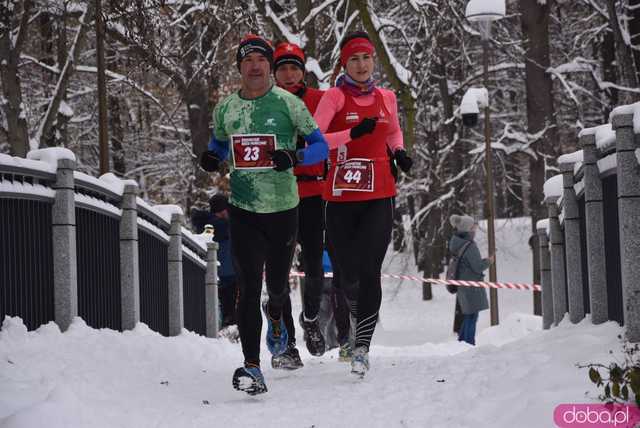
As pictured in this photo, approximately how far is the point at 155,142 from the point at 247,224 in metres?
24.6

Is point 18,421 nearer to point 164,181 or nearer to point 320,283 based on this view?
point 320,283

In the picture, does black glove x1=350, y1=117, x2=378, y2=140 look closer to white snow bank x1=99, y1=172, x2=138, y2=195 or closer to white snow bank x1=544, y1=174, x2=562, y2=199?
white snow bank x1=99, y1=172, x2=138, y2=195

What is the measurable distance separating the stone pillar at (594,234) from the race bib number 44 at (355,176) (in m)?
1.73

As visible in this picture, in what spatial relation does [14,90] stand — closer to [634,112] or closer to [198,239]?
[198,239]

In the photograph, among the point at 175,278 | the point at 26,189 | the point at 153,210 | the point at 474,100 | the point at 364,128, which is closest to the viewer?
the point at 364,128

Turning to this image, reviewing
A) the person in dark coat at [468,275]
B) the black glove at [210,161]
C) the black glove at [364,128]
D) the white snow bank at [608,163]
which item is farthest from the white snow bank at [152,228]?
the person in dark coat at [468,275]

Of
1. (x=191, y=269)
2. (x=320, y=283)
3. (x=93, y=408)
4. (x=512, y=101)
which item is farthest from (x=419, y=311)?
(x=93, y=408)

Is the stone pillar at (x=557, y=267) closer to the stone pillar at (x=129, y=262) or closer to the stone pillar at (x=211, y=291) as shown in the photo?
the stone pillar at (x=129, y=262)

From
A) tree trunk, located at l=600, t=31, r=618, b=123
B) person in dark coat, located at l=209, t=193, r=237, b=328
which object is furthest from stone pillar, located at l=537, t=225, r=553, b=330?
tree trunk, located at l=600, t=31, r=618, b=123

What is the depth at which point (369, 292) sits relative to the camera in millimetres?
7375

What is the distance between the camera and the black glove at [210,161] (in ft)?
22.8

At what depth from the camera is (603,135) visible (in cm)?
791

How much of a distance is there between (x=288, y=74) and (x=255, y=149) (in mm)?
1696

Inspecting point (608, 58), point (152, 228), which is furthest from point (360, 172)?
point (608, 58)
